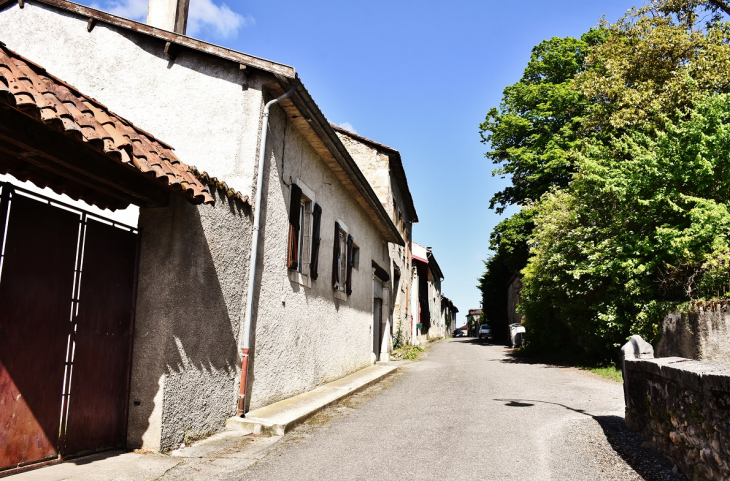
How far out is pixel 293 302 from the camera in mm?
8297

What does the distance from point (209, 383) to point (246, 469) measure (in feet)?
4.28

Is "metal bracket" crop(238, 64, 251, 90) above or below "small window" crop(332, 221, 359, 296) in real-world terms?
above

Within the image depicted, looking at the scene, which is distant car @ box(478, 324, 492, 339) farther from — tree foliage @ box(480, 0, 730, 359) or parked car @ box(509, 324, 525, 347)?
tree foliage @ box(480, 0, 730, 359)

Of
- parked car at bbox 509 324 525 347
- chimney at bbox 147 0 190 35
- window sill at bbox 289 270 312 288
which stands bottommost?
parked car at bbox 509 324 525 347

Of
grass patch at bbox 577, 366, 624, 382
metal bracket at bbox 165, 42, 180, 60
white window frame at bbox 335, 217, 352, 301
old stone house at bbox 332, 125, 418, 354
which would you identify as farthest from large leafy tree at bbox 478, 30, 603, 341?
metal bracket at bbox 165, 42, 180, 60

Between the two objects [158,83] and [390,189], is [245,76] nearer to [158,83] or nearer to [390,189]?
[158,83]

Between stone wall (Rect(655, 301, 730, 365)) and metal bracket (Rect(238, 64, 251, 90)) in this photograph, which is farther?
stone wall (Rect(655, 301, 730, 365))

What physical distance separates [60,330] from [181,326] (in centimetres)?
113

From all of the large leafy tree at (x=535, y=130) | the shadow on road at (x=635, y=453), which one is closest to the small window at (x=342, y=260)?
the shadow on road at (x=635, y=453)

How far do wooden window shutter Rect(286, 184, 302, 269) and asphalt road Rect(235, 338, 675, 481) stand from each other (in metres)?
2.35

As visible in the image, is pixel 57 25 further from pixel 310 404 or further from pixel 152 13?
pixel 310 404

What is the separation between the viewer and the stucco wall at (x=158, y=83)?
6.82 meters

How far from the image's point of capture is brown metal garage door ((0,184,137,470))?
12.7 feet

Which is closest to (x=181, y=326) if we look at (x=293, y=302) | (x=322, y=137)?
(x=293, y=302)
